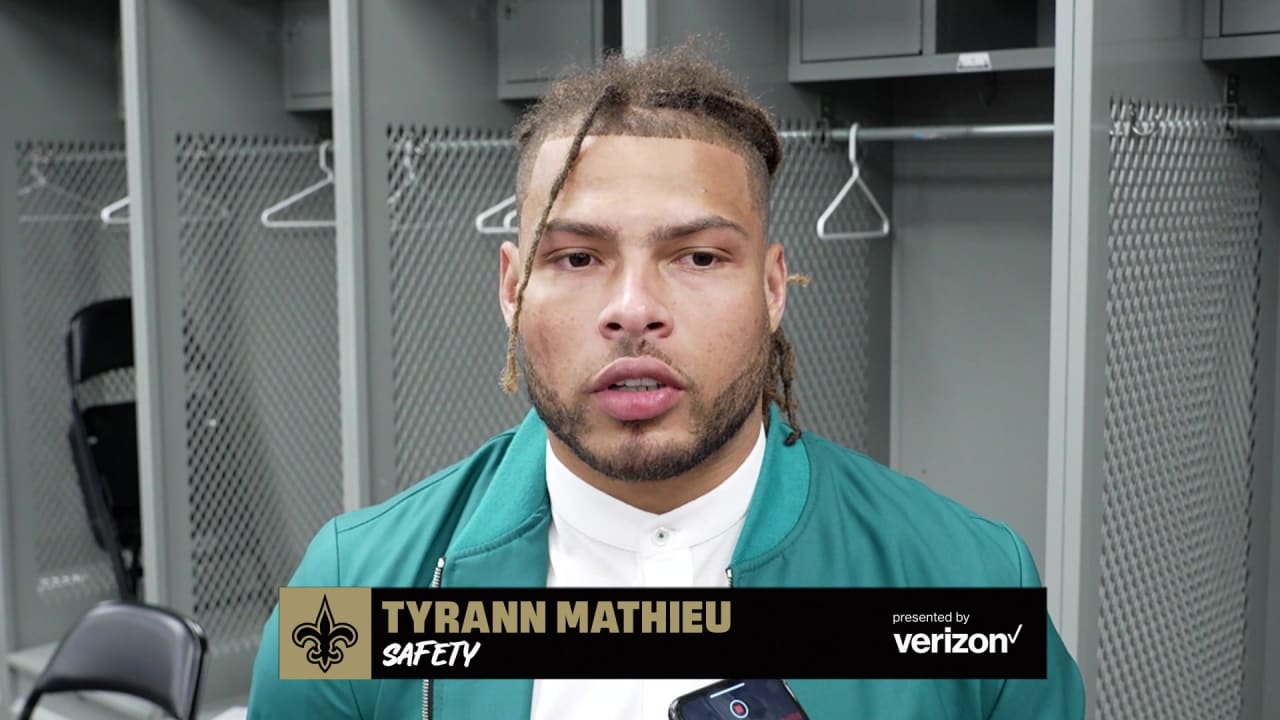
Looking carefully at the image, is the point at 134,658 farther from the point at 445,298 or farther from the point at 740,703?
the point at 740,703

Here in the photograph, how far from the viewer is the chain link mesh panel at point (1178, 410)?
1893 millimetres

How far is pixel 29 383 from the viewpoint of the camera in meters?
3.52

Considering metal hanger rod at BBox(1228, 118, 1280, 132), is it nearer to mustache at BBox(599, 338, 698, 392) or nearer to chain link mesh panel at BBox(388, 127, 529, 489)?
chain link mesh panel at BBox(388, 127, 529, 489)

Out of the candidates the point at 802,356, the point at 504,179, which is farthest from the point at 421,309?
the point at 802,356

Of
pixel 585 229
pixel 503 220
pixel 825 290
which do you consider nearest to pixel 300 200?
pixel 503 220

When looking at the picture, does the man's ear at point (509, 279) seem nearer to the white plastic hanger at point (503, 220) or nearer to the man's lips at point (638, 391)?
the man's lips at point (638, 391)

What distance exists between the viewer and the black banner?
0.91 metres

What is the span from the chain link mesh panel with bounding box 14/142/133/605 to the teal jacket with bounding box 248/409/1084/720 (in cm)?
280

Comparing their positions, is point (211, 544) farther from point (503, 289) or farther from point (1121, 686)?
point (503, 289)

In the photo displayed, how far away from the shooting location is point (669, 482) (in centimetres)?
93

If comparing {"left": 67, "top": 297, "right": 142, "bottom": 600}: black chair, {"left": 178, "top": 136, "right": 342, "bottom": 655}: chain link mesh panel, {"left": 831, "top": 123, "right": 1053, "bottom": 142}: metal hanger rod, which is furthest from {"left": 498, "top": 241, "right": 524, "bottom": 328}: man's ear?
{"left": 67, "top": 297, "right": 142, "bottom": 600}: black chair

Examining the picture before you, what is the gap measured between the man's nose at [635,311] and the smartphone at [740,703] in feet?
0.74

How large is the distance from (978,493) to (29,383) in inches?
91.3

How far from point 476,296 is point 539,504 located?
1816 mm
